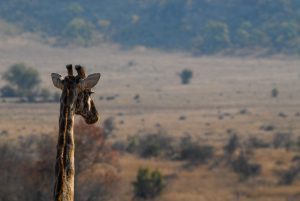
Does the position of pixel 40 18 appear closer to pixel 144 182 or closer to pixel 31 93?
pixel 31 93

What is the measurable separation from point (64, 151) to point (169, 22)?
153 m

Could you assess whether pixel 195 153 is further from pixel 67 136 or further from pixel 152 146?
pixel 67 136

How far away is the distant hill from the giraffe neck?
138 m

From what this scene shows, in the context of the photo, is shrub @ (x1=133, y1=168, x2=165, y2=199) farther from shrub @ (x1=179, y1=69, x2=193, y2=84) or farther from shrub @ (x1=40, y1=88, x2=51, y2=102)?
shrub @ (x1=179, y1=69, x2=193, y2=84)

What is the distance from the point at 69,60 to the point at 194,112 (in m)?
51.5

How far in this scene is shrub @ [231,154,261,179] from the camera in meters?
41.9

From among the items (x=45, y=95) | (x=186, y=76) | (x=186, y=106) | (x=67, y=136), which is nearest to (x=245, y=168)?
(x=67, y=136)

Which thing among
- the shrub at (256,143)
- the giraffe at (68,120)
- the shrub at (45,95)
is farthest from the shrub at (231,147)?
the shrub at (45,95)

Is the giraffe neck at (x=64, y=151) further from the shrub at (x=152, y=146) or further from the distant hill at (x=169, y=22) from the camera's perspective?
the distant hill at (x=169, y=22)

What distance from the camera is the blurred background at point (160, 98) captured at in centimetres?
3628

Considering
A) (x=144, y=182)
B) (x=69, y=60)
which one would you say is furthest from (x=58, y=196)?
(x=69, y=60)

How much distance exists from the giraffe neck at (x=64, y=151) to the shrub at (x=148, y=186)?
28.8 m

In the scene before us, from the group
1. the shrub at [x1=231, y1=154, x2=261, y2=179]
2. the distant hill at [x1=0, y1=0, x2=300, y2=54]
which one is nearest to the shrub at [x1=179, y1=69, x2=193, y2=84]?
the distant hill at [x1=0, y1=0, x2=300, y2=54]

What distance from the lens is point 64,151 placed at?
8648 mm
